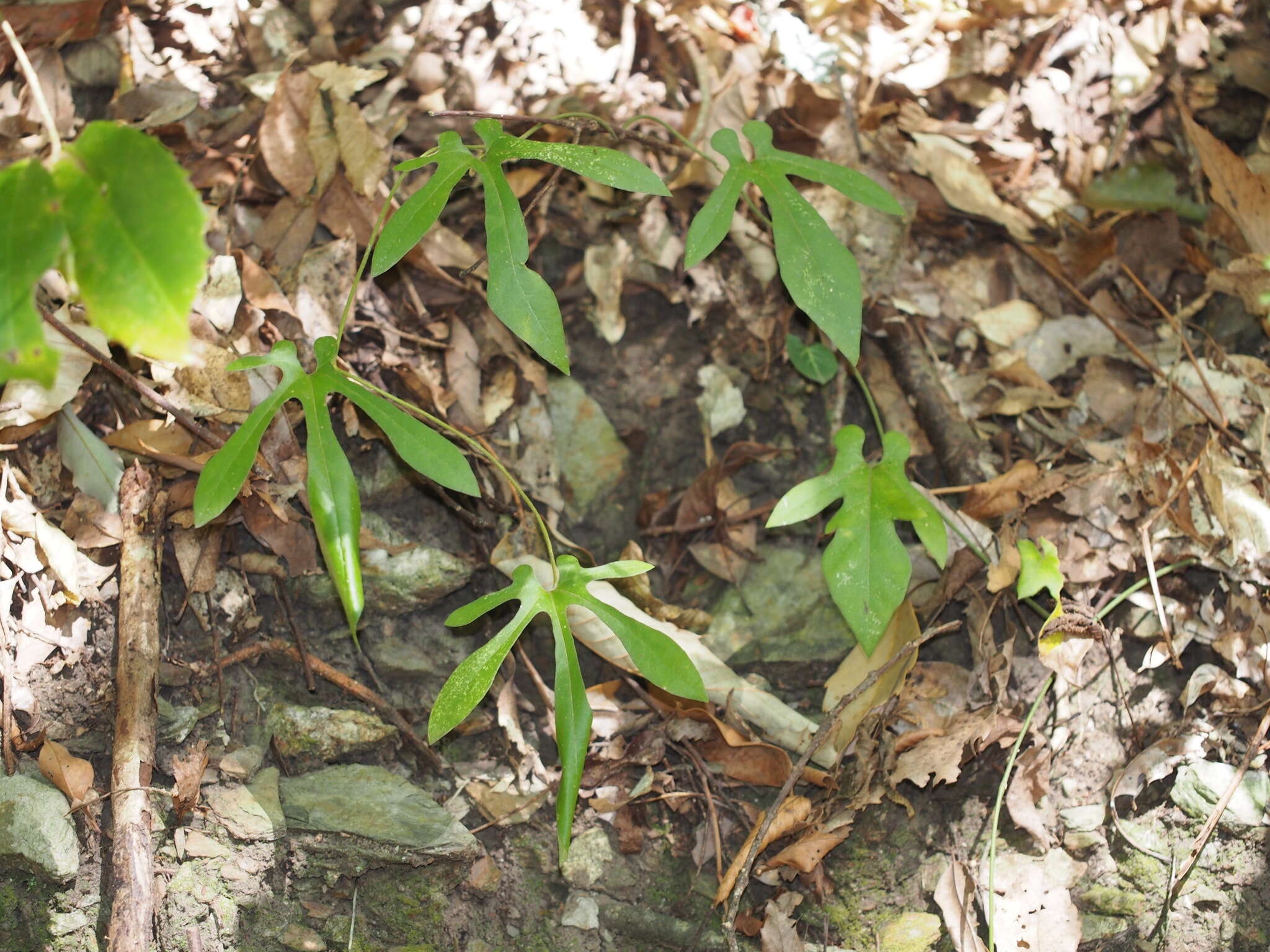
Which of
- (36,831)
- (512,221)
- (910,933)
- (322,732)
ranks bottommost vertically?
(910,933)

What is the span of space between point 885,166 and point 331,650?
2.25 meters

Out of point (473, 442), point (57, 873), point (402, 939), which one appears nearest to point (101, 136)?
point (473, 442)

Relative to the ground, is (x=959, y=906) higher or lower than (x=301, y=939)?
lower

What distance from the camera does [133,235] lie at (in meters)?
1.10

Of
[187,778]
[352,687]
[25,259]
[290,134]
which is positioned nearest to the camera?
[25,259]

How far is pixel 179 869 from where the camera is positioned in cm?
175

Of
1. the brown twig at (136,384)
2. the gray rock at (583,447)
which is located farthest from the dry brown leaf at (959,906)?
the brown twig at (136,384)

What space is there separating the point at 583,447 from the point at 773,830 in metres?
1.15

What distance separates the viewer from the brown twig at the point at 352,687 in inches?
80.5

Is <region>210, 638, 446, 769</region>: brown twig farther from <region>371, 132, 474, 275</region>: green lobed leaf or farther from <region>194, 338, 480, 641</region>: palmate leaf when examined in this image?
<region>371, 132, 474, 275</region>: green lobed leaf

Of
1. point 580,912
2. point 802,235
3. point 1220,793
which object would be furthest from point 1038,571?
point 580,912

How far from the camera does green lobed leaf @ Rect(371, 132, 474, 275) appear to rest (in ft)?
6.09

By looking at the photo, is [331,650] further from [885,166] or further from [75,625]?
[885,166]

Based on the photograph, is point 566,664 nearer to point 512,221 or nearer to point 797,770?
point 797,770
